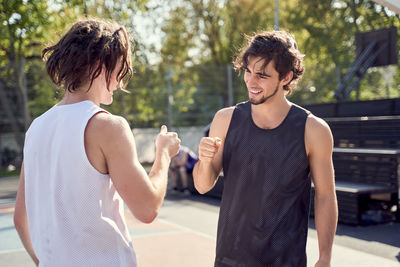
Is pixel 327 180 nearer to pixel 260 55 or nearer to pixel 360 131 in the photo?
pixel 260 55

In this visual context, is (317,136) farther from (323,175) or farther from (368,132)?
(368,132)

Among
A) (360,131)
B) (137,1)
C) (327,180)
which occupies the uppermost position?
(137,1)

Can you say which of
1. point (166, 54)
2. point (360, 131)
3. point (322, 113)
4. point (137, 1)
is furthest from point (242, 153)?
point (166, 54)

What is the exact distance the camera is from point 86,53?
1.72m

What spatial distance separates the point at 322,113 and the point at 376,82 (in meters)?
7.90

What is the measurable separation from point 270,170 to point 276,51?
63 cm

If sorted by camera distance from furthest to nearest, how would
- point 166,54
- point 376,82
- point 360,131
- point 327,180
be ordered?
point 166,54 < point 376,82 < point 360,131 < point 327,180

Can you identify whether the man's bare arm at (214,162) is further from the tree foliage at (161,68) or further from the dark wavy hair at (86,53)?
the tree foliage at (161,68)

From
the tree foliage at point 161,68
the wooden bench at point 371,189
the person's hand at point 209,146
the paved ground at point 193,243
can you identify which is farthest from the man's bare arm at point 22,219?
the tree foliage at point 161,68

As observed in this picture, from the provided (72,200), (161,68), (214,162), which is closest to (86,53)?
(72,200)

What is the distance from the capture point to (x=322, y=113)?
11922 millimetres

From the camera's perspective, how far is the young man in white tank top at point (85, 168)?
1.66 m

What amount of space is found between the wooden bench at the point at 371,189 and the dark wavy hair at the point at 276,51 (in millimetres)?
5088

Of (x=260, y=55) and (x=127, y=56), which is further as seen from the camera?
(x=260, y=55)
